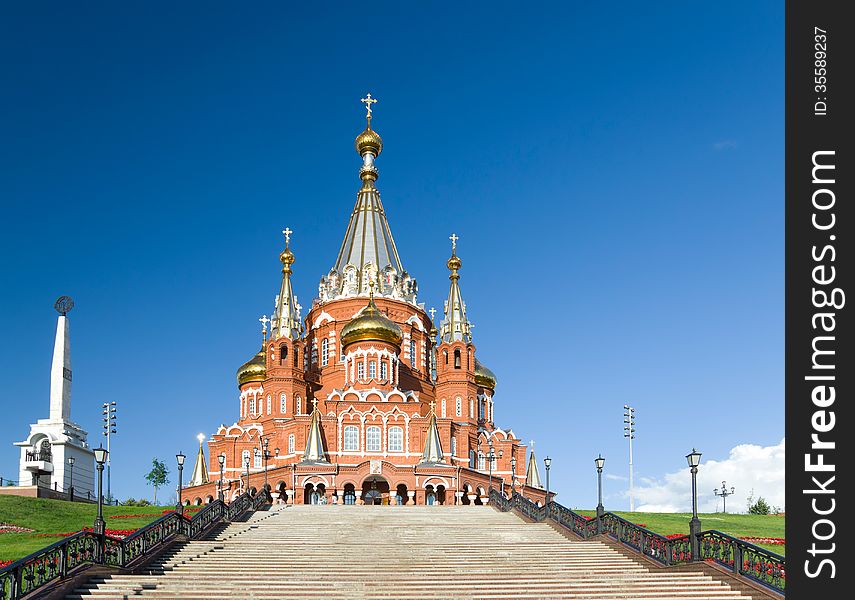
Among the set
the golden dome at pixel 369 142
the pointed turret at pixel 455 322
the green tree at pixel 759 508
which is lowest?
the green tree at pixel 759 508

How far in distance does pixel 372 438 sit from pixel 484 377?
13.0 meters

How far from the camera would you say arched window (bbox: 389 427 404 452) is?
188 ft

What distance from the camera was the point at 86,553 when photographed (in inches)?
805

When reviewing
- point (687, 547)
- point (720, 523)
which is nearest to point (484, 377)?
point (720, 523)

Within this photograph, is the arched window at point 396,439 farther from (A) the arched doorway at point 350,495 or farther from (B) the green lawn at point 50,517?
(B) the green lawn at point 50,517

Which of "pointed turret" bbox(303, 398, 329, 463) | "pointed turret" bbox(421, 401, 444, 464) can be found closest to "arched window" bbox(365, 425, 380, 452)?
"pointed turret" bbox(303, 398, 329, 463)

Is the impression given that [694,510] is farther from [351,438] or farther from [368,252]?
[368,252]

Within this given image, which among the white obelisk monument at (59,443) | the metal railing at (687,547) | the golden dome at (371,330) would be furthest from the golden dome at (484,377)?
the metal railing at (687,547)

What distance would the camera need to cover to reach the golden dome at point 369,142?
73188 millimetres

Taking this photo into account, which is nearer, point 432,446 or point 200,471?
point 432,446

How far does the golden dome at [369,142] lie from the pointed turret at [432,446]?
25.5 m
